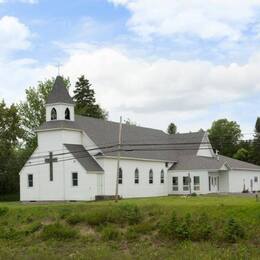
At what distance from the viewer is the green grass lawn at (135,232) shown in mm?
30359

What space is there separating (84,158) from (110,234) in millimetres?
23087

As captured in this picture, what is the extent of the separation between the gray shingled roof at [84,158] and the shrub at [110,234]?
21.0 m

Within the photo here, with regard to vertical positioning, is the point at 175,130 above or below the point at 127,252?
above

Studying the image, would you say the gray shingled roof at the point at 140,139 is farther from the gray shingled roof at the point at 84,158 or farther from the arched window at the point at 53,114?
the arched window at the point at 53,114

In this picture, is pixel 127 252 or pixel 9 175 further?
pixel 9 175

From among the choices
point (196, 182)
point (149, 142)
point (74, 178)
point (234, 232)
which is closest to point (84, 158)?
point (74, 178)

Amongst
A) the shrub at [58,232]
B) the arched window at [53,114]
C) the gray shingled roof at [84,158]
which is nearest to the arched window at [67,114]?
the arched window at [53,114]

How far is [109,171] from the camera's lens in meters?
58.5

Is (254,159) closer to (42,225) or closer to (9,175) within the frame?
(9,175)

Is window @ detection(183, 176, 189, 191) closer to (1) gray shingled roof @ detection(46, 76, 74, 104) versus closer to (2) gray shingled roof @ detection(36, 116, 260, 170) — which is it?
(2) gray shingled roof @ detection(36, 116, 260, 170)

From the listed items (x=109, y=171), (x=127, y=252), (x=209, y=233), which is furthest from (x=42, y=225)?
(x=109, y=171)

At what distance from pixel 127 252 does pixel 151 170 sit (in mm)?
33487

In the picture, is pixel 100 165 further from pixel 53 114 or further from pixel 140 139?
pixel 140 139

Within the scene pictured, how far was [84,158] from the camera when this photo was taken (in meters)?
57.6
